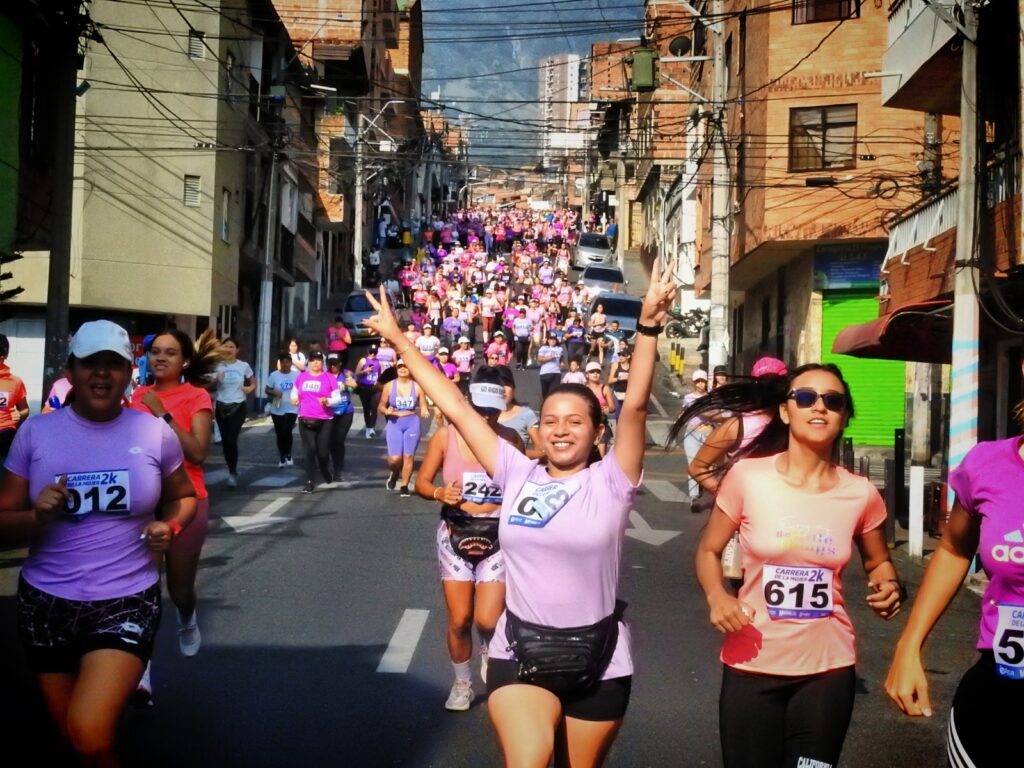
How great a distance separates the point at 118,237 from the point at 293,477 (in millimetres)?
13903

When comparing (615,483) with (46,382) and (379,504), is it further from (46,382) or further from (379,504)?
(46,382)

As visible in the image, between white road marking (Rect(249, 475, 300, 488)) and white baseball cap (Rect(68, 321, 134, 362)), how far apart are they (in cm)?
1274

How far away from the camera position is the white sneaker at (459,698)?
7.01 metres

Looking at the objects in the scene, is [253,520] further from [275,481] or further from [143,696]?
[143,696]

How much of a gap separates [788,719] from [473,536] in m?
2.86

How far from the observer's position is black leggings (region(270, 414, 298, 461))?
19.4 m

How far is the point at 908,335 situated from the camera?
702 inches

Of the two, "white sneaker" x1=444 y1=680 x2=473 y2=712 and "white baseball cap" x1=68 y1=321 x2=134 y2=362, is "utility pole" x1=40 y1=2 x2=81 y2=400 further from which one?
"white baseball cap" x1=68 y1=321 x2=134 y2=362

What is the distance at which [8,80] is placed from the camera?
1805 cm

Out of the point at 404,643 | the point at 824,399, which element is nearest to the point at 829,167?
the point at 404,643

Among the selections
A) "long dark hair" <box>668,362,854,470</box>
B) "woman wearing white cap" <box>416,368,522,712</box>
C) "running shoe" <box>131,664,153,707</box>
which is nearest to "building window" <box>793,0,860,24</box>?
"woman wearing white cap" <box>416,368,522,712</box>

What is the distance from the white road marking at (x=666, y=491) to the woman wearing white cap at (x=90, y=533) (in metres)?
13.1

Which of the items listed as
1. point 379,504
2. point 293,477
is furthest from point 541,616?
point 293,477

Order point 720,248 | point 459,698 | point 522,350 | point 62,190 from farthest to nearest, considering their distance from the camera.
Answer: point 522,350, point 720,248, point 62,190, point 459,698
